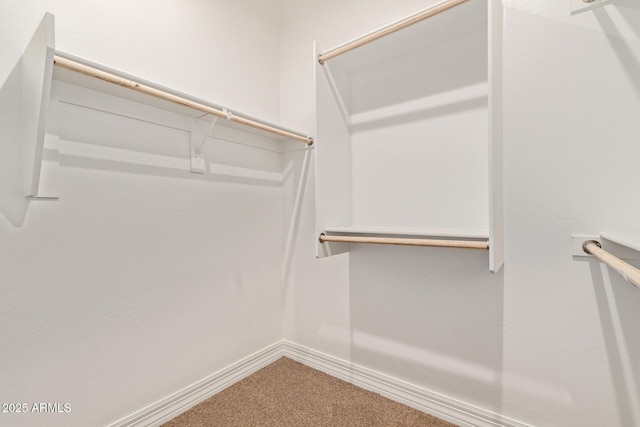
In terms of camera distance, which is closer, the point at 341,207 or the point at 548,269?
the point at 548,269

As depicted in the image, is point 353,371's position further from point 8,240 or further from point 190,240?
point 8,240

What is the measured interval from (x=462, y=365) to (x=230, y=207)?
1.31 metres

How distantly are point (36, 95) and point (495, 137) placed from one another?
1.45 m

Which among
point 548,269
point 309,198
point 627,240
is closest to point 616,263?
point 627,240

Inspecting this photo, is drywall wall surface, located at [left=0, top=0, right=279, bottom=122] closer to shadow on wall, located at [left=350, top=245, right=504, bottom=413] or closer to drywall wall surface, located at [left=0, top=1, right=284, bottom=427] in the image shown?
drywall wall surface, located at [left=0, top=1, right=284, bottom=427]

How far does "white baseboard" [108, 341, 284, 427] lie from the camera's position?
121cm

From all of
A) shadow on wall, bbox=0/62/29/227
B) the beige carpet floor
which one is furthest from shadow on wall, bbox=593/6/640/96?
shadow on wall, bbox=0/62/29/227

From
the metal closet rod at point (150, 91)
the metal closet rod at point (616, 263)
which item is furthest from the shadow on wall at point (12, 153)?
the metal closet rod at point (616, 263)

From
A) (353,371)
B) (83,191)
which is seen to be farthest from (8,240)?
(353,371)

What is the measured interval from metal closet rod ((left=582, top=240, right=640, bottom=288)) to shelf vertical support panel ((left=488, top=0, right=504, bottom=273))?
25cm

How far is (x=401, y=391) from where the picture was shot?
141 cm

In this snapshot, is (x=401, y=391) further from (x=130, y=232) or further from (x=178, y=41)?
(x=178, y=41)

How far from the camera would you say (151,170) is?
1.25 meters

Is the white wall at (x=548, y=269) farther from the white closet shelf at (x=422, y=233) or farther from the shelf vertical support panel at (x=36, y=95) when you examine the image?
the shelf vertical support panel at (x=36, y=95)
